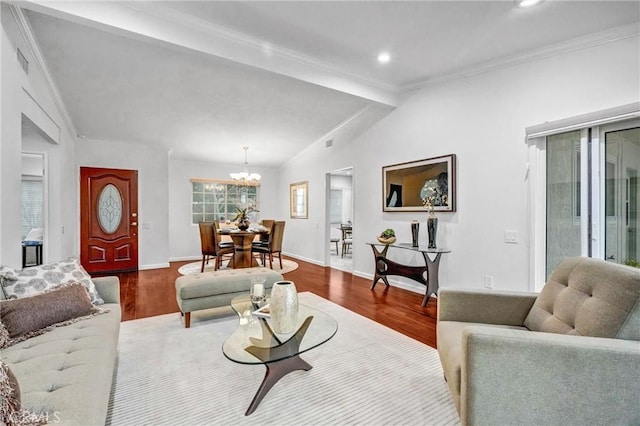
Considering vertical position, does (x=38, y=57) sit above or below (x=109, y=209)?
above

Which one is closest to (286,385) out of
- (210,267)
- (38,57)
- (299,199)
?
(38,57)

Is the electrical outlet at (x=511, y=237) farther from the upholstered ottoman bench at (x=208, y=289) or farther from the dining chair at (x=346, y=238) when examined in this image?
the dining chair at (x=346, y=238)

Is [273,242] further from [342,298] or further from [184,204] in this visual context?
[184,204]

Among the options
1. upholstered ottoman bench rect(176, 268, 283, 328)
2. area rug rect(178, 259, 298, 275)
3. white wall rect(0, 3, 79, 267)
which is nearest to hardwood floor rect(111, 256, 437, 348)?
area rug rect(178, 259, 298, 275)

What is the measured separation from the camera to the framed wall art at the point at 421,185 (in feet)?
13.1

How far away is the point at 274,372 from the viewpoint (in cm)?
197

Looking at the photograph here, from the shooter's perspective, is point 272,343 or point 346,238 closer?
point 272,343

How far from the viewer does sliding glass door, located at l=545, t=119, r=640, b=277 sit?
270 cm

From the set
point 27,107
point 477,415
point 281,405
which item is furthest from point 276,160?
point 477,415

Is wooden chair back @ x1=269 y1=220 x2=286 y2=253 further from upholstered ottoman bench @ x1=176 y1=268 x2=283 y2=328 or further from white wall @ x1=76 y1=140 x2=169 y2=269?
upholstered ottoman bench @ x1=176 y1=268 x2=283 y2=328

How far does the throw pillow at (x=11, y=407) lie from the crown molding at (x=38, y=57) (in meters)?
2.93

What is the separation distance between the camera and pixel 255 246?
612 cm

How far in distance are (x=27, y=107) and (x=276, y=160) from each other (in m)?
5.31

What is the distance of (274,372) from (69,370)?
1077mm
